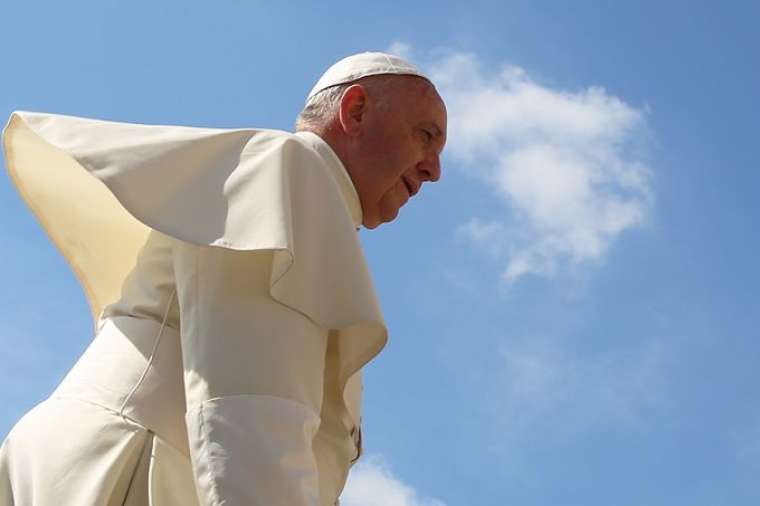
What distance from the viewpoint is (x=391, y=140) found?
438 centimetres

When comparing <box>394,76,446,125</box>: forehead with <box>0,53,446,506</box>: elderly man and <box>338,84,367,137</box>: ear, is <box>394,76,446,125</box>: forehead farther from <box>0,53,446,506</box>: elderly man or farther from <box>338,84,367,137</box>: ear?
<box>0,53,446,506</box>: elderly man

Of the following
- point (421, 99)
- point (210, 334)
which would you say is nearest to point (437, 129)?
point (421, 99)

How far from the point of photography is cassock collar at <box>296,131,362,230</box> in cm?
422

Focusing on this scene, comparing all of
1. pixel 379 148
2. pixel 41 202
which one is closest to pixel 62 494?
pixel 41 202

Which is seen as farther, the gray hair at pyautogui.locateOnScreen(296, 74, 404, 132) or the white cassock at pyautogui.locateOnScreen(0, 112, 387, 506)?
the gray hair at pyautogui.locateOnScreen(296, 74, 404, 132)

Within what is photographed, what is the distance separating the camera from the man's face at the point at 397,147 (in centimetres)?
433

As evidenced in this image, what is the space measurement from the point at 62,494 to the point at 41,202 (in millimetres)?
1227

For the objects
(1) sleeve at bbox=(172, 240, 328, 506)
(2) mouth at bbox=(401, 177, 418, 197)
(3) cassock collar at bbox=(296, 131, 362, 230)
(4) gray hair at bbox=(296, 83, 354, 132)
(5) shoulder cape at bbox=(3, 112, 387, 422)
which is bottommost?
(1) sleeve at bbox=(172, 240, 328, 506)

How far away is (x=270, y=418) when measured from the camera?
3.35m

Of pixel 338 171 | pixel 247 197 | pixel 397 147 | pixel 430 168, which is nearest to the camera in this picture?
pixel 247 197

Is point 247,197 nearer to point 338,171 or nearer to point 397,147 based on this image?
point 338,171

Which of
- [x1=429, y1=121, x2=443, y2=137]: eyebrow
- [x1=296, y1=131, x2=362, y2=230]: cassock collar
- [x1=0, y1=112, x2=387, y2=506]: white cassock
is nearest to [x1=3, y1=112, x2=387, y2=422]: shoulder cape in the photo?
[x1=0, y1=112, x2=387, y2=506]: white cassock

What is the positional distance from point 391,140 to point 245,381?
1.25 metres

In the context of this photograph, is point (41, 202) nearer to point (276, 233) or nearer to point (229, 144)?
point (229, 144)
